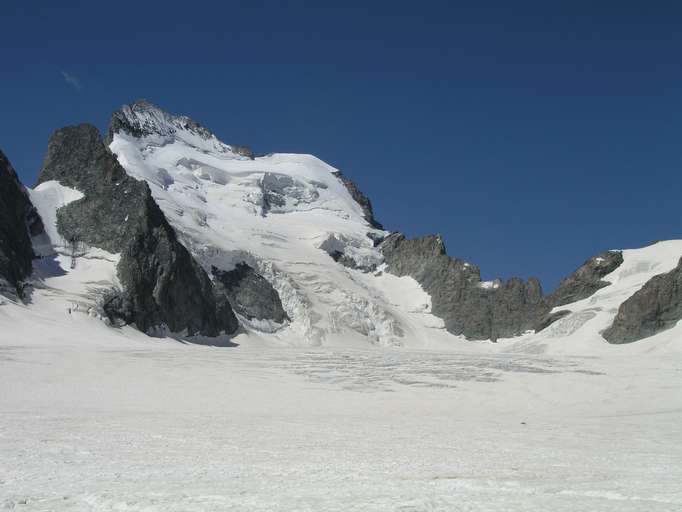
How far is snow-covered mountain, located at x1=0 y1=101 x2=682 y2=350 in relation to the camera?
69000mm

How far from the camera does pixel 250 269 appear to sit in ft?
303

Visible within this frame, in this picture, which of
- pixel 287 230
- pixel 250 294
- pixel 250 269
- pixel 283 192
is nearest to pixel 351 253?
pixel 287 230

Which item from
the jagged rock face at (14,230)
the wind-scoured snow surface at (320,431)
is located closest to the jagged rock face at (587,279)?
the wind-scoured snow surface at (320,431)

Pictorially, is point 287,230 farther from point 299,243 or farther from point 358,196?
point 358,196

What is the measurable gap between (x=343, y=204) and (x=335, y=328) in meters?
60.9

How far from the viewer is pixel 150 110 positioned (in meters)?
143

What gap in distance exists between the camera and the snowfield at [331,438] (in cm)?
726

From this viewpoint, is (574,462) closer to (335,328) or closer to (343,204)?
(335,328)

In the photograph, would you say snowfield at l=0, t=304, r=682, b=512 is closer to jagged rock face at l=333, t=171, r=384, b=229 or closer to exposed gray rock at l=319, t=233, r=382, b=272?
exposed gray rock at l=319, t=233, r=382, b=272

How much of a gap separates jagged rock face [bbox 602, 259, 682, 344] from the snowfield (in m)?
49.0

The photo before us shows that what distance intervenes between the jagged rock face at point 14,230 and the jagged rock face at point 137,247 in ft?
11.7

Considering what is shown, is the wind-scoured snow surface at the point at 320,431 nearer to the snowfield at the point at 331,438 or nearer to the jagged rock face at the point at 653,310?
the snowfield at the point at 331,438

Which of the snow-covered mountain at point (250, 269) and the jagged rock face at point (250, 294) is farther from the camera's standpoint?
the jagged rock face at point (250, 294)

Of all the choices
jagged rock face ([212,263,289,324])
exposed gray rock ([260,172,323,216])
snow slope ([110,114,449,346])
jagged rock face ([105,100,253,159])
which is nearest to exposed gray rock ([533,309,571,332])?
snow slope ([110,114,449,346])
